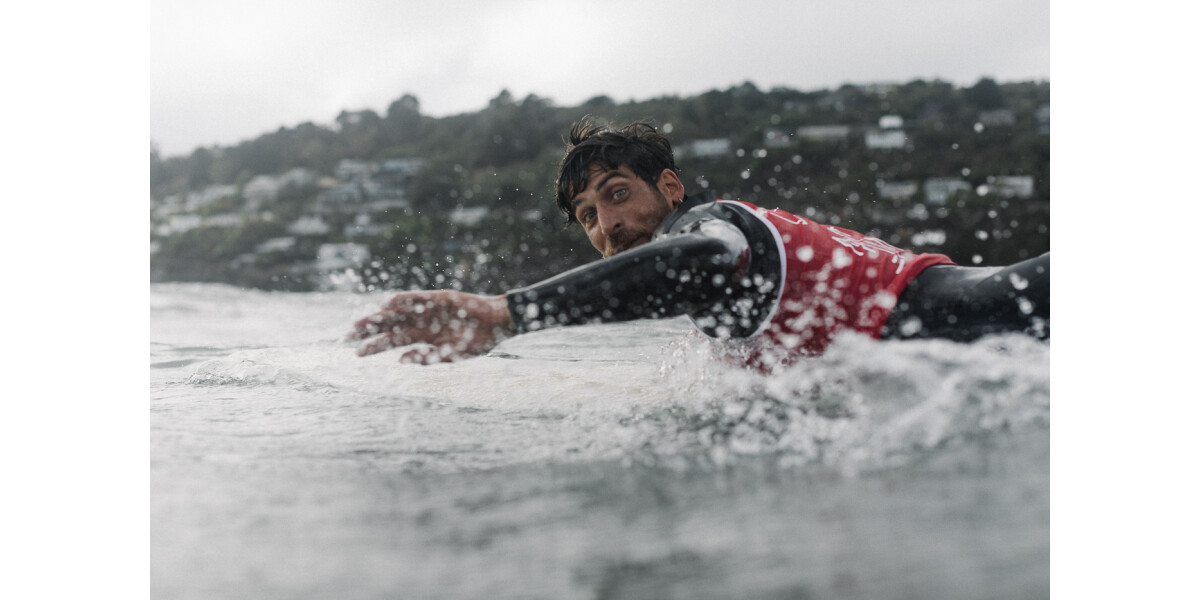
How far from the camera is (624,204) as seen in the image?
5.79 feet

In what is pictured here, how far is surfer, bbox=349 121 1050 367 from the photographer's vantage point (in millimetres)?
1161

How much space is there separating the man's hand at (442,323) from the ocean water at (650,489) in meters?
0.07

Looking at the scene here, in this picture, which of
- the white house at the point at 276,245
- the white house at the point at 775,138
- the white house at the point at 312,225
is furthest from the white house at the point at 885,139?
the white house at the point at 276,245

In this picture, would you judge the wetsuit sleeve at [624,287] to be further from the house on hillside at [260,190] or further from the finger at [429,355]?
the house on hillside at [260,190]

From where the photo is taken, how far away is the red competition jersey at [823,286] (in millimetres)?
1394

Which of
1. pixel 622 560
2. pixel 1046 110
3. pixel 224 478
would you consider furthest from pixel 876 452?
pixel 224 478

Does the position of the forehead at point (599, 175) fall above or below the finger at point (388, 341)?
above

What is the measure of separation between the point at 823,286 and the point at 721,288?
27 centimetres

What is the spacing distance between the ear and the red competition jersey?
0.38m

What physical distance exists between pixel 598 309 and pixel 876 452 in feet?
1.92

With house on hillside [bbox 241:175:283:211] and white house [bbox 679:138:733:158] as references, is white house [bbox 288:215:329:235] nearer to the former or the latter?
house on hillside [bbox 241:175:283:211]

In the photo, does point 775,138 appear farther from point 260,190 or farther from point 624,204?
point 260,190

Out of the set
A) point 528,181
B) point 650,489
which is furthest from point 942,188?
point 650,489

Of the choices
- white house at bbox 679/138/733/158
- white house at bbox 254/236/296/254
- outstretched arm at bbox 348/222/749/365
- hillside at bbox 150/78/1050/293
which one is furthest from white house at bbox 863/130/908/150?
white house at bbox 254/236/296/254
